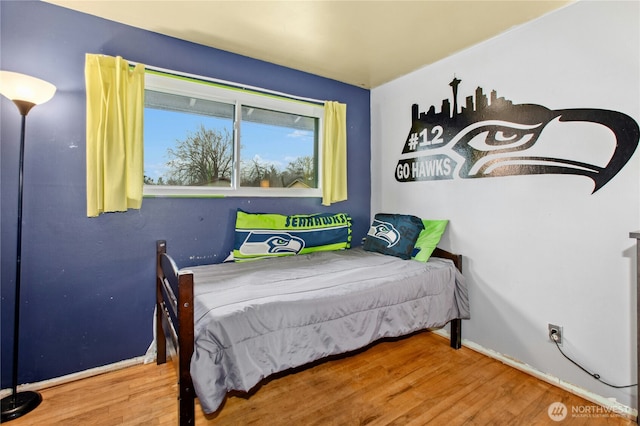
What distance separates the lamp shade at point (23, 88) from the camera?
59.8 inches

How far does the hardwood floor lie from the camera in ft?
5.24

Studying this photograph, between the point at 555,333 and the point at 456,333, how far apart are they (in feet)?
2.06

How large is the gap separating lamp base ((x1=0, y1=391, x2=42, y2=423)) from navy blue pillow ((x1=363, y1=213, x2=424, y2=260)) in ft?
7.76

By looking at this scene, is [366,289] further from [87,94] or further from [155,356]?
[87,94]

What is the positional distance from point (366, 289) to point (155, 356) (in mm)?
1571

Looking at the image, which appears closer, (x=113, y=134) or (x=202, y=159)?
(x=113, y=134)

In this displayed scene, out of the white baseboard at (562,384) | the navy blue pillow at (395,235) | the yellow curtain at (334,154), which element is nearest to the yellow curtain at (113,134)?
the yellow curtain at (334,154)

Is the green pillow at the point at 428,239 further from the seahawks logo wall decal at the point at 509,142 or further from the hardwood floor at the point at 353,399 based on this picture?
the hardwood floor at the point at 353,399

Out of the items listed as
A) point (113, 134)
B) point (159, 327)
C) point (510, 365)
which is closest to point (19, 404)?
point (159, 327)

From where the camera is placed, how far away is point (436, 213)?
8.72 ft

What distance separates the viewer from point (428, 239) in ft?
8.20

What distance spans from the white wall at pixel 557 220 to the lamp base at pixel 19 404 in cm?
282

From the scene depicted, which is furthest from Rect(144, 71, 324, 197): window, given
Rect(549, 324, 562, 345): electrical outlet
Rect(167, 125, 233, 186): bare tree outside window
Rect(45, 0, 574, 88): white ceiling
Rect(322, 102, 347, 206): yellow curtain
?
Rect(549, 324, 562, 345): electrical outlet

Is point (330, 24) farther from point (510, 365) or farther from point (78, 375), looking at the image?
point (78, 375)
